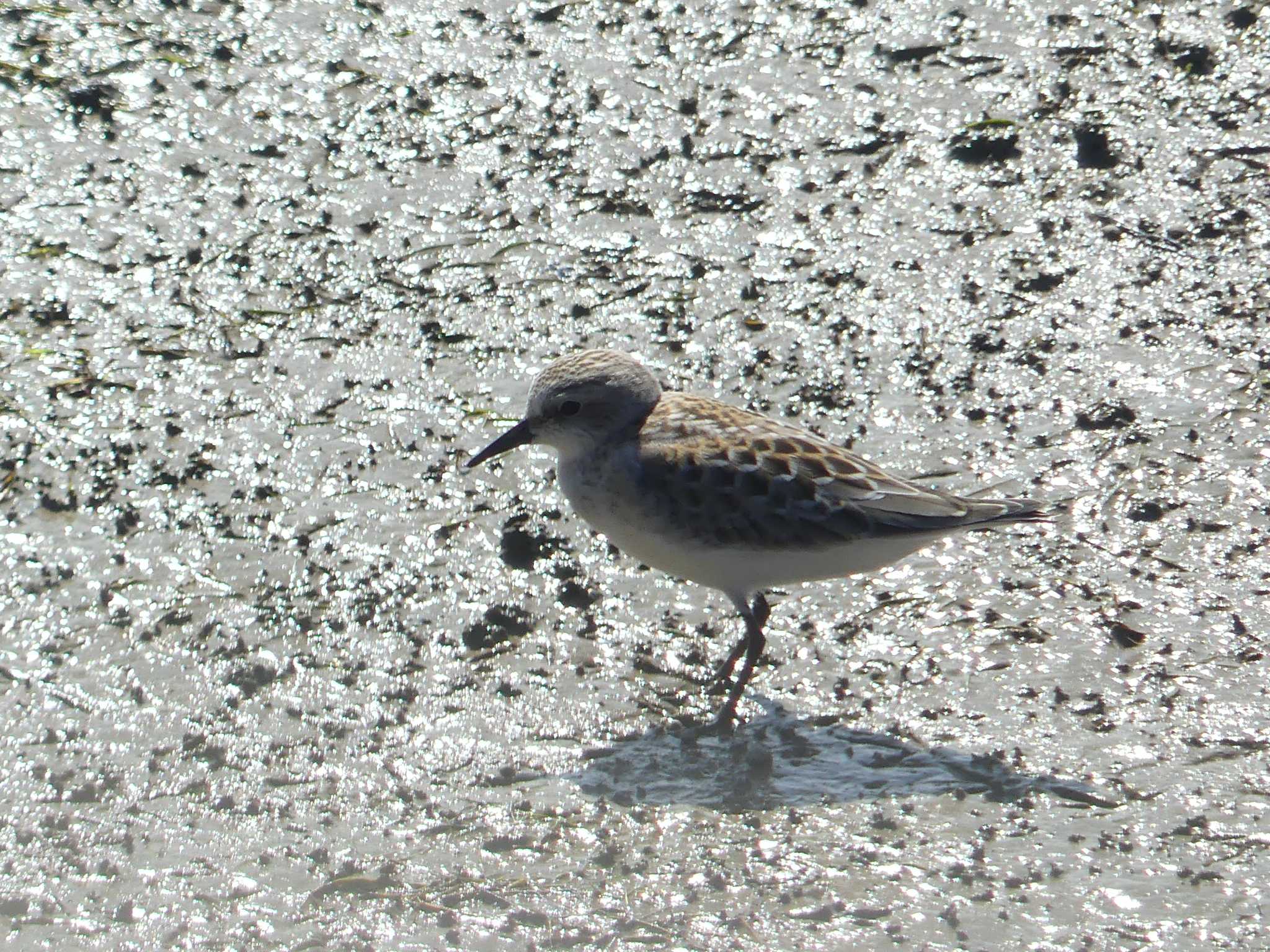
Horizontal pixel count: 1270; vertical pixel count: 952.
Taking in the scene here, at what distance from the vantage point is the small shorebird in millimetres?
4969

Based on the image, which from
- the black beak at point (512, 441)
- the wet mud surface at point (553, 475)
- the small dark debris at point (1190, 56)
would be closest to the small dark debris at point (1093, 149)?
the wet mud surface at point (553, 475)

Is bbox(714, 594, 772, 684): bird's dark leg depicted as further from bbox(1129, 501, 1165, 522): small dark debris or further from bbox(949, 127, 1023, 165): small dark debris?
bbox(949, 127, 1023, 165): small dark debris

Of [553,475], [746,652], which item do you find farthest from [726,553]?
[553,475]

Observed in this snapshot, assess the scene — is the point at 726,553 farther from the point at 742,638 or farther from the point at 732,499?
the point at 742,638

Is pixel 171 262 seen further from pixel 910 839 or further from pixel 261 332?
pixel 910 839

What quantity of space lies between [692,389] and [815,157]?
1634mm

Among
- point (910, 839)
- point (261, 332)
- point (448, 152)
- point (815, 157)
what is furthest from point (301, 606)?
point (815, 157)

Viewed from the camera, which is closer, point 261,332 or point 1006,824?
point 1006,824

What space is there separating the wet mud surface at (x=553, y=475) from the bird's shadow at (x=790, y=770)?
16mm

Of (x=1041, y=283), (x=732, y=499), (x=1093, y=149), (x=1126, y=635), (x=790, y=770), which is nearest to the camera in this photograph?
(x=790, y=770)

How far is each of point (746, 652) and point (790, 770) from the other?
1.72 feet

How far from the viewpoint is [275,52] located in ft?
25.6

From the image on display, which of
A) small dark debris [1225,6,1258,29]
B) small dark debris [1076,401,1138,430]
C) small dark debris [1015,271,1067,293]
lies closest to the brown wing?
small dark debris [1076,401,1138,430]

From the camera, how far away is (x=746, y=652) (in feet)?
16.6
